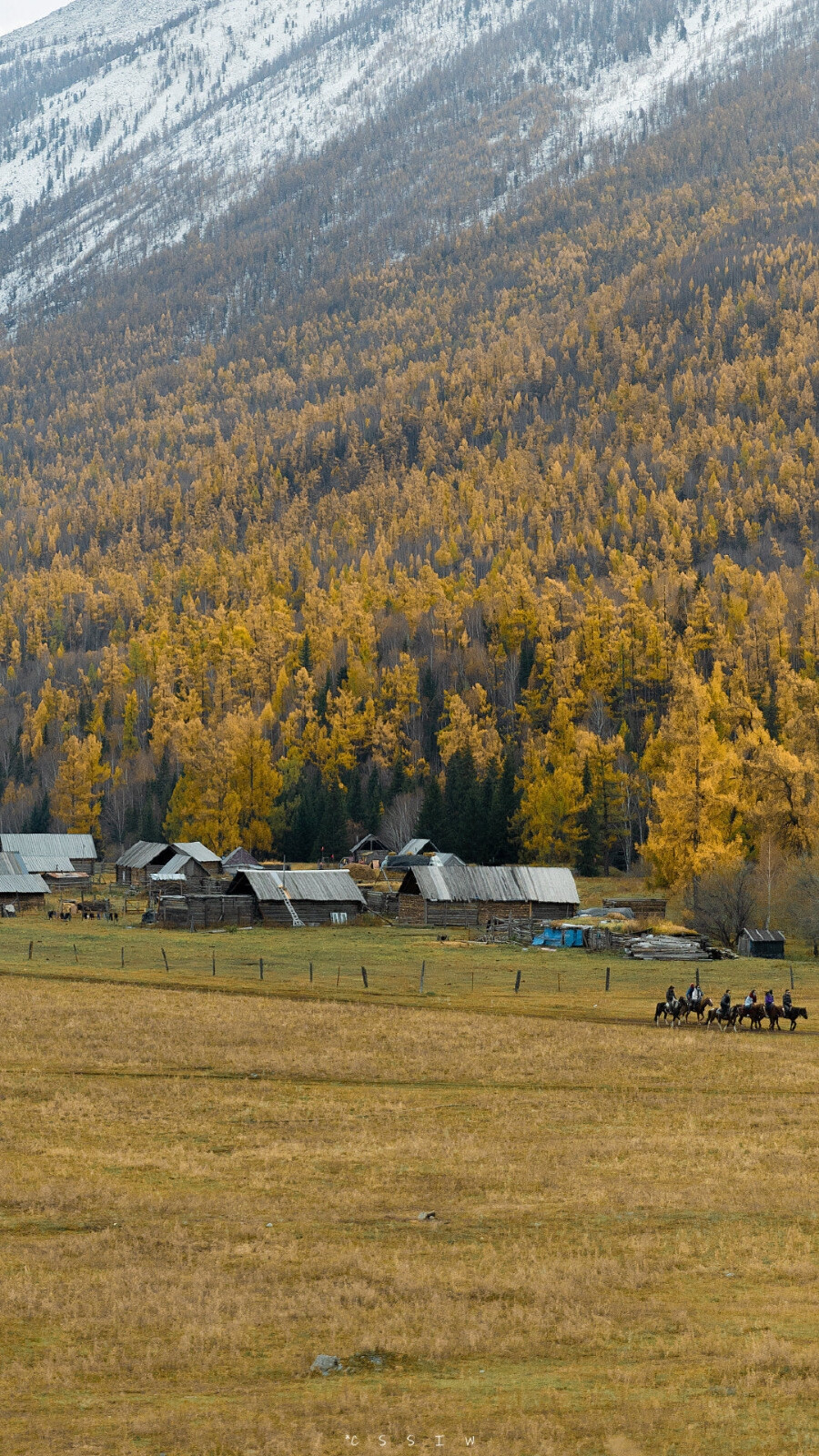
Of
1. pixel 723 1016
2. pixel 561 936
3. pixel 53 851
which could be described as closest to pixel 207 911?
pixel 561 936

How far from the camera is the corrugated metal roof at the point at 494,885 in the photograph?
8575 centimetres

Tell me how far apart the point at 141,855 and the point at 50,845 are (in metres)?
8.49

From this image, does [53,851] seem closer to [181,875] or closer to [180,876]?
[181,875]

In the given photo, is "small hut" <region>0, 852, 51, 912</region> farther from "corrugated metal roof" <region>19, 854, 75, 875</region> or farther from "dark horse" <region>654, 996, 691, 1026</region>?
"dark horse" <region>654, 996, 691, 1026</region>

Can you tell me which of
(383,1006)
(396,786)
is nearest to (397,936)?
(383,1006)

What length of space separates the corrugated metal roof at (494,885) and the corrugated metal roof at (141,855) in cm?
3354

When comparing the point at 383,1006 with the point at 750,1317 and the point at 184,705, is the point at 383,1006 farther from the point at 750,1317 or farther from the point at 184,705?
the point at 184,705

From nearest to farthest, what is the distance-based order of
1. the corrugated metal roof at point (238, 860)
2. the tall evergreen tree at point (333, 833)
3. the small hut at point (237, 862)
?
the small hut at point (237, 862), the corrugated metal roof at point (238, 860), the tall evergreen tree at point (333, 833)

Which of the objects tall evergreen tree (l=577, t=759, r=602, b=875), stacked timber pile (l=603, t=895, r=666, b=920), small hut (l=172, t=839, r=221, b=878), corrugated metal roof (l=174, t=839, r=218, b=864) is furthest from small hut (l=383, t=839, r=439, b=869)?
stacked timber pile (l=603, t=895, r=666, b=920)

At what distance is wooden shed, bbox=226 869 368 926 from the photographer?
8350cm

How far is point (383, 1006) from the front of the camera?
155 ft

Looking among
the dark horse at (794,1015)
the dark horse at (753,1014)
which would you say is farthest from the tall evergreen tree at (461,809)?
the dark horse at (794,1015)

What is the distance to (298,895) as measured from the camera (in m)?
83.8

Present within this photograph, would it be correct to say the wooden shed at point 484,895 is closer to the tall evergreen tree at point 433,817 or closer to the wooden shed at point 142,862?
the wooden shed at point 142,862
